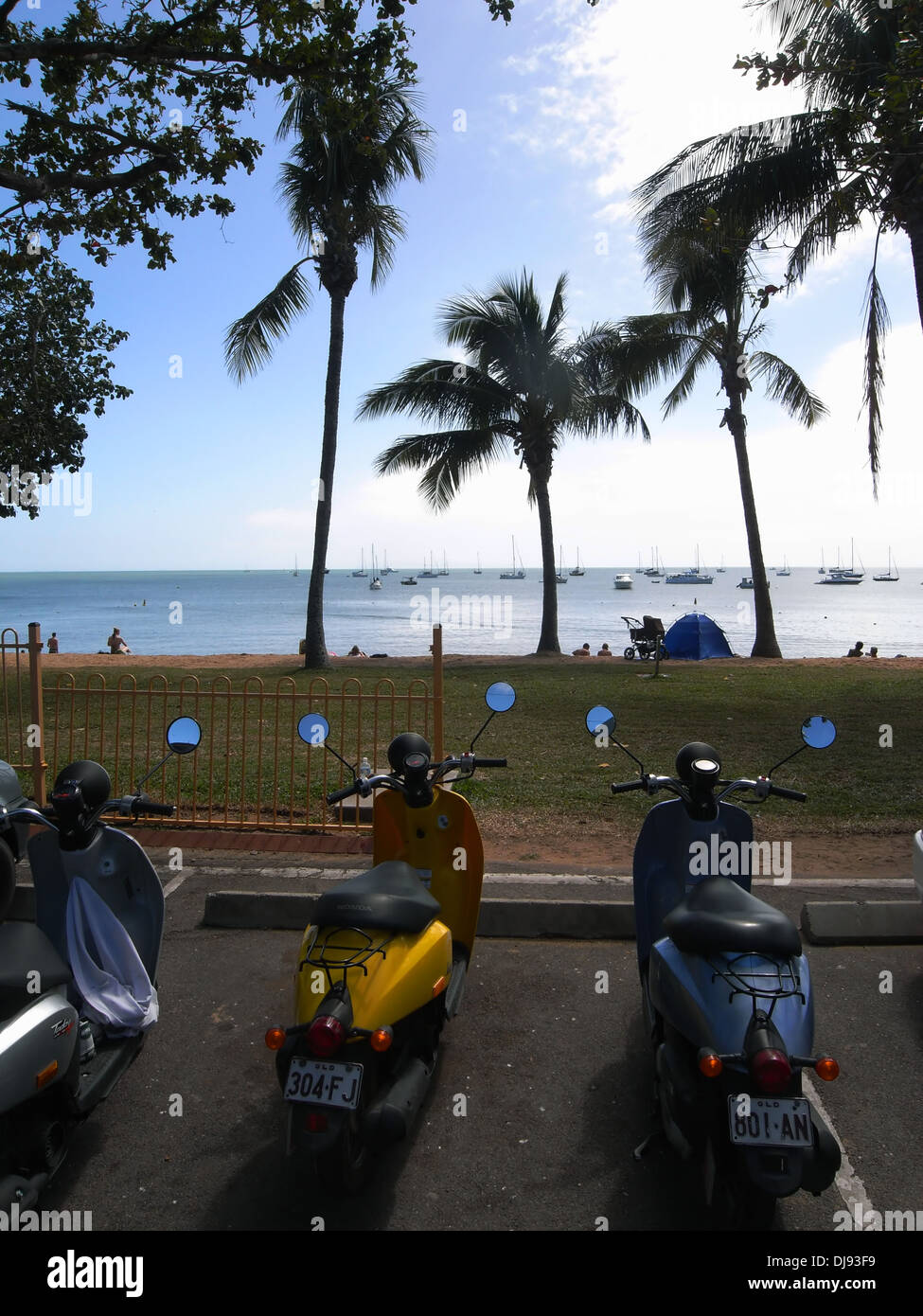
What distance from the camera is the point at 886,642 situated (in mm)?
44719

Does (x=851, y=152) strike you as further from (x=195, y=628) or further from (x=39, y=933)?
(x=195, y=628)

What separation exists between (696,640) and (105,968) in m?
19.7

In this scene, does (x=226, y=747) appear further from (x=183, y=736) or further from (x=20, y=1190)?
(x=20, y=1190)

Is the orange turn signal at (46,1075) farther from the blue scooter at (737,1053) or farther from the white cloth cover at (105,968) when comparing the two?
the blue scooter at (737,1053)

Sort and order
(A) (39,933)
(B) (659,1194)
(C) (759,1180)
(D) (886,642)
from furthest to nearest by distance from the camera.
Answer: (D) (886,642), (A) (39,933), (B) (659,1194), (C) (759,1180)

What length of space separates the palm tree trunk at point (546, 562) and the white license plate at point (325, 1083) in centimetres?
1948

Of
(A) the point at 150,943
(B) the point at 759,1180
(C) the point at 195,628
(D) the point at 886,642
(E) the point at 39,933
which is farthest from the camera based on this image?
(C) the point at 195,628

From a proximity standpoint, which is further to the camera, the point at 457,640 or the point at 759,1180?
the point at 457,640

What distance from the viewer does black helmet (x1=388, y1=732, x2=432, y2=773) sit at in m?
3.94
